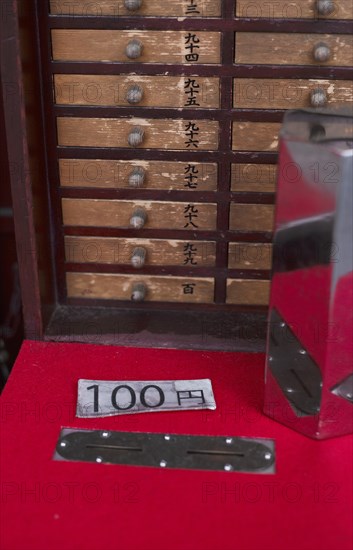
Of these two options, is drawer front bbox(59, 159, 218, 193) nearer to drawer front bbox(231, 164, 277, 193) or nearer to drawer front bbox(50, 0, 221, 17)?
drawer front bbox(231, 164, 277, 193)

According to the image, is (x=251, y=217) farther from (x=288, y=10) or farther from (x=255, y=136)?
(x=288, y=10)

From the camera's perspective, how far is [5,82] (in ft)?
3.87

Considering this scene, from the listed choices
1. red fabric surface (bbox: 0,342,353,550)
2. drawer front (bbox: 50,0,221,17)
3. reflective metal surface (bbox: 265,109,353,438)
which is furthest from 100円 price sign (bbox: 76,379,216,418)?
drawer front (bbox: 50,0,221,17)

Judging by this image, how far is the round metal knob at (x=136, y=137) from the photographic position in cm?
127

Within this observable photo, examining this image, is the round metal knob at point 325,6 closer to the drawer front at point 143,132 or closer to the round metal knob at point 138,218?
the drawer front at point 143,132

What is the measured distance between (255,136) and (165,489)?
0.64 m

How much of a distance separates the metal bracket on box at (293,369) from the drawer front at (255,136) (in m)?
0.34

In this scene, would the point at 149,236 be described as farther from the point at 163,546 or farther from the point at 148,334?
the point at 163,546

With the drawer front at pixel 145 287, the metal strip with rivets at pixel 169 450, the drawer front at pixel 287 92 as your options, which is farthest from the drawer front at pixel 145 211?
the metal strip with rivets at pixel 169 450

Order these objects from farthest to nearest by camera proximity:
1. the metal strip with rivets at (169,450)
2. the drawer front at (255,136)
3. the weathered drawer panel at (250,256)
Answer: the weathered drawer panel at (250,256)
the drawer front at (255,136)
the metal strip with rivets at (169,450)

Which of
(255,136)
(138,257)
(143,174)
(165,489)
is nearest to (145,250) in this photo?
(138,257)

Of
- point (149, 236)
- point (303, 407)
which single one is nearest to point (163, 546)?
point (303, 407)

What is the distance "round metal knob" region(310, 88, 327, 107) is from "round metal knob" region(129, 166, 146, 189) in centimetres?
33

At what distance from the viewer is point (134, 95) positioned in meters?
1.24
